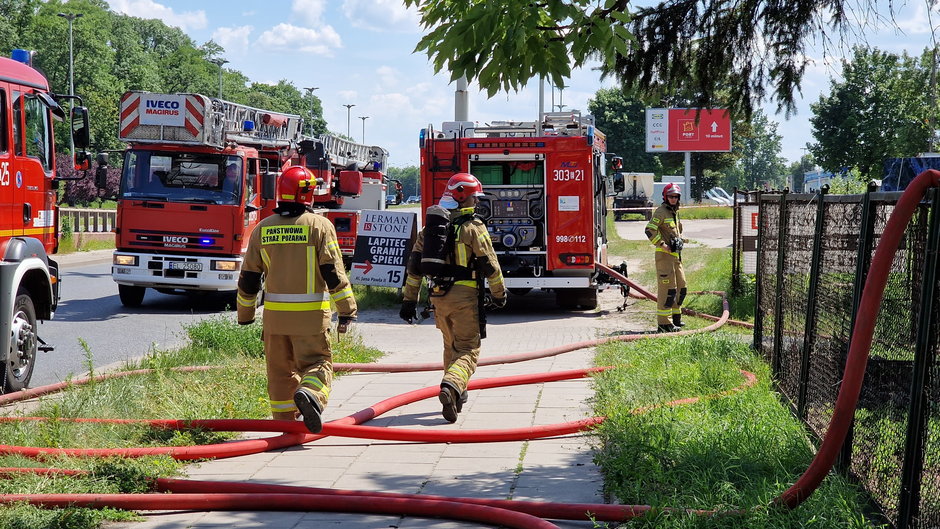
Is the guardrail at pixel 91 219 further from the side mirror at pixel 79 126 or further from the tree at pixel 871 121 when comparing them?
the tree at pixel 871 121

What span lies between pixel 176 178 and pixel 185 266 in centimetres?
131

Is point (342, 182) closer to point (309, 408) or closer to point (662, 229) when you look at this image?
point (662, 229)

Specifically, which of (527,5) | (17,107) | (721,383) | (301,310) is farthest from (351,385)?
(527,5)

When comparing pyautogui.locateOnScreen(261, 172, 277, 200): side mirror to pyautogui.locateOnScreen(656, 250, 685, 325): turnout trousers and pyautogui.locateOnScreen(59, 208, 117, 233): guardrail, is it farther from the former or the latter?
pyautogui.locateOnScreen(59, 208, 117, 233): guardrail

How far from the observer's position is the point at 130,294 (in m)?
15.5

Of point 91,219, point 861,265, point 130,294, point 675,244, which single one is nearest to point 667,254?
point 675,244

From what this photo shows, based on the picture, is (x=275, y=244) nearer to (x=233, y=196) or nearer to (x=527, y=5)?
(x=527, y=5)

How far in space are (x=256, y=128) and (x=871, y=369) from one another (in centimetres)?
1269

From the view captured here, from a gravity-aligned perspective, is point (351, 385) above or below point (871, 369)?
below

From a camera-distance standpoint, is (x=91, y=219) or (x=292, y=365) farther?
(x=91, y=219)

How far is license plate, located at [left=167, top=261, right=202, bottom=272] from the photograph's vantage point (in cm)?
1455

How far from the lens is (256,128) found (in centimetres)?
1625

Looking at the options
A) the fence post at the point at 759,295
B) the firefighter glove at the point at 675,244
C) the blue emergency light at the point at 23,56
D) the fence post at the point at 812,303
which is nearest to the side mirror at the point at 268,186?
the blue emergency light at the point at 23,56

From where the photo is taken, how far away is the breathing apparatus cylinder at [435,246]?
735cm
